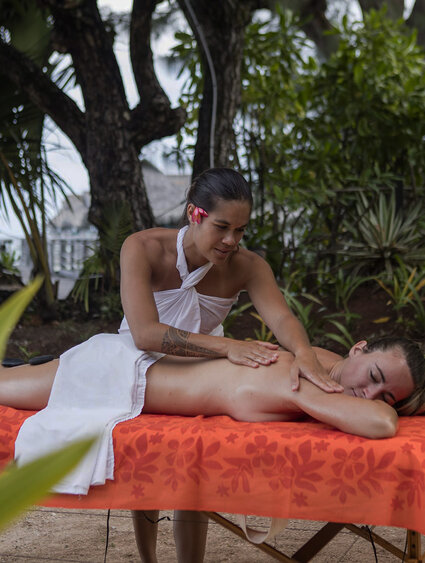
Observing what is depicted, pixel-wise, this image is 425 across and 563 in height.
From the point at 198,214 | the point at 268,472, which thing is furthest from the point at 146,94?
the point at 268,472

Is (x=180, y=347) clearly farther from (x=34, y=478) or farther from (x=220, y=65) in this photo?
(x=220, y=65)

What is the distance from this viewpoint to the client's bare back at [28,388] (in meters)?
2.04

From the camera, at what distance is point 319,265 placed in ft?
15.9

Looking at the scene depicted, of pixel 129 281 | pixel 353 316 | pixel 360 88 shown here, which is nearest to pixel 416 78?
pixel 360 88

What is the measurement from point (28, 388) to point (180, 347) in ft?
1.54

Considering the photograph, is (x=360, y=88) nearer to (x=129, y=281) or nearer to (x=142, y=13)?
(x=142, y=13)

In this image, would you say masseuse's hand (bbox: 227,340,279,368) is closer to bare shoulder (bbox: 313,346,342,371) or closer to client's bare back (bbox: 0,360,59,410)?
bare shoulder (bbox: 313,346,342,371)

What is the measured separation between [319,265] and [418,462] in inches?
130

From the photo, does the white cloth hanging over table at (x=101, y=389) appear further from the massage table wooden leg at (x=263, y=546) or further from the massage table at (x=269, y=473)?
the massage table wooden leg at (x=263, y=546)

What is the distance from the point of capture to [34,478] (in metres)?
0.31

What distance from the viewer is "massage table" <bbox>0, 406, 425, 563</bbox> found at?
5.26ft

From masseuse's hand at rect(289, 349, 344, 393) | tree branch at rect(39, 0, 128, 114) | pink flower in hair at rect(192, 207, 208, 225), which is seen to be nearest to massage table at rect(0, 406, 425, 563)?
masseuse's hand at rect(289, 349, 344, 393)

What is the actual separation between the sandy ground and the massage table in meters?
0.88

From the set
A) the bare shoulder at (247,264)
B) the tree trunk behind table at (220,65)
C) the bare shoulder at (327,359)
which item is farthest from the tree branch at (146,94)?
the bare shoulder at (327,359)
